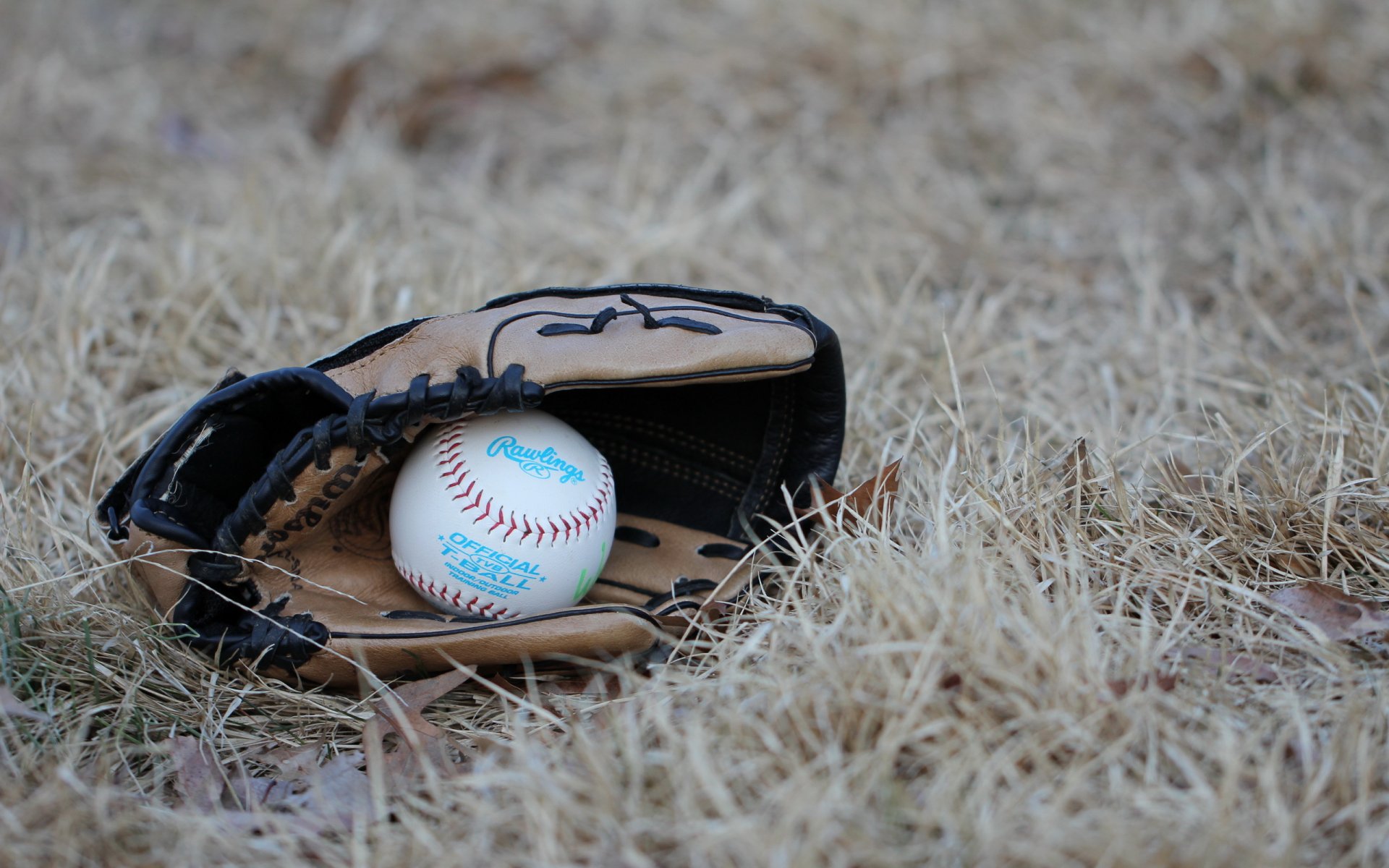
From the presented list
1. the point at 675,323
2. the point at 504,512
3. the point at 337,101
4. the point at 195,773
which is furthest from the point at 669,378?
the point at 337,101

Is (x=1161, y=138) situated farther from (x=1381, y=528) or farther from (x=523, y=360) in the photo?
(x=523, y=360)

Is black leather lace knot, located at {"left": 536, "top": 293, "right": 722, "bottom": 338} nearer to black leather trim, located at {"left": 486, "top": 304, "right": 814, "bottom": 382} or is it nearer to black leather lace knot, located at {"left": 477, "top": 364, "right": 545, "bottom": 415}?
black leather trim, located at {"left": 486, "top": 304, "right": 814, "bottom": 382}

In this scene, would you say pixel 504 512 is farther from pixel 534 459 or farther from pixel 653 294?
pixel 653 294

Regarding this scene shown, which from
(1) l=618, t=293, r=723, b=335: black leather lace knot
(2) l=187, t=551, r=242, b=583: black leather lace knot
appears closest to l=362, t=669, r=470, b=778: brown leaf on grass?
(2) l=187, t=551, r=242, b=583: black leather lace knot

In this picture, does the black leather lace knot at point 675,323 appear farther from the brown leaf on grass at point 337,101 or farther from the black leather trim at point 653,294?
the brown leaf on grass at point 337,101

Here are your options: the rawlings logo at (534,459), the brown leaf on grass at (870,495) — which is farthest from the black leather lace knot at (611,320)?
the brown leaf on grass at (870,495)

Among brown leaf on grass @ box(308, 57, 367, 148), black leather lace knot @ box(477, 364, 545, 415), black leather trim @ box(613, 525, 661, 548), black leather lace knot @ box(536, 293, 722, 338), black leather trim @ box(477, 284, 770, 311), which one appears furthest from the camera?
brown leaf on grass @ box(308, 57, 367, 148)

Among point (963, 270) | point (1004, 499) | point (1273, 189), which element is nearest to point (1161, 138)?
point (1273, 189)
